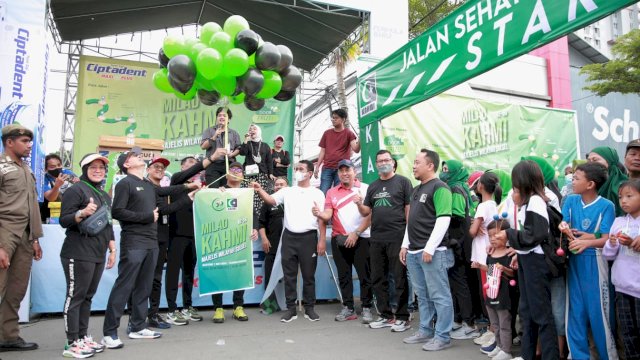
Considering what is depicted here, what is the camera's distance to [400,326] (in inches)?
180

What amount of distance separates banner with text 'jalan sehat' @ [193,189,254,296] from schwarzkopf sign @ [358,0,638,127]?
2358 mm

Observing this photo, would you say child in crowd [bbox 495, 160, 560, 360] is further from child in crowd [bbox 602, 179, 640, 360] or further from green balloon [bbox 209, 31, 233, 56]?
green balloon [bbox 209, 31, 233, 56]

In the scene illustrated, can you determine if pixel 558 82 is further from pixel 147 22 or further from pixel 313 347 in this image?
pixel 313 347

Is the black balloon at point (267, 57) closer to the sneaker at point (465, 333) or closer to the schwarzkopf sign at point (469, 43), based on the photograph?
the schwarzkopf sign at point (469, 43)

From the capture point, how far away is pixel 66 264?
3775mm

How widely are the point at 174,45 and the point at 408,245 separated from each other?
3.46 m

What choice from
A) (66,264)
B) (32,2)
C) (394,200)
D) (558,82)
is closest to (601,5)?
(394,200)

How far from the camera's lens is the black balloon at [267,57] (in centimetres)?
514

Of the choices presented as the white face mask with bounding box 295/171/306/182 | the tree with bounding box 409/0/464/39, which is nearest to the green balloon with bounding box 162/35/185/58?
the white face mask with bounding box 295/171/306/182

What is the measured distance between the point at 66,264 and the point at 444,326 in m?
3.27

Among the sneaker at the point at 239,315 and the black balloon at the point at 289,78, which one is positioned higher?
the black balloon at the point at 289,78

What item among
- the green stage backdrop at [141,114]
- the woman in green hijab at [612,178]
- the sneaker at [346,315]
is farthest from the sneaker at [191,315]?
the green stage backdrop at [141,114]

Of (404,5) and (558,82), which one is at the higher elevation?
(558,82)

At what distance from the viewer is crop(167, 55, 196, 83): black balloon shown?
15.9ft
